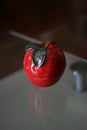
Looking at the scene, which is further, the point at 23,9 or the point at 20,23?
the point at 23,9

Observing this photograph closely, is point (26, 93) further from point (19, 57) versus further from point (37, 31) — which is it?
point (37, 31)

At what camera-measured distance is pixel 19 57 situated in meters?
1.21

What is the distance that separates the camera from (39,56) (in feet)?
2.81

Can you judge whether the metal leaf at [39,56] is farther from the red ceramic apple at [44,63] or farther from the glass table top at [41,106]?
the glass table top at [41,106]

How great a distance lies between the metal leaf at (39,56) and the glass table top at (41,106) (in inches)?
6.1

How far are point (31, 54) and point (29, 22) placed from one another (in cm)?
146

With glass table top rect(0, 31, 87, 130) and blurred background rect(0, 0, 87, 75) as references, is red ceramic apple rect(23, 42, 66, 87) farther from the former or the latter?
blurred background rect(0, 0, 87, 75)

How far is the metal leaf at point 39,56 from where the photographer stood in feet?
2.80

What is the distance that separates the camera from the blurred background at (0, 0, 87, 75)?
1.96 metres

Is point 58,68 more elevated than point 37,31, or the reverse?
point 58,68

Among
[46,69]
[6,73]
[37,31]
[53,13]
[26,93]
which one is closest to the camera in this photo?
[46,69]

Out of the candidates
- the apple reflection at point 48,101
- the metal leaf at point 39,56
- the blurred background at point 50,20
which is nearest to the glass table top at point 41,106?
the apple reflection at point 48,101

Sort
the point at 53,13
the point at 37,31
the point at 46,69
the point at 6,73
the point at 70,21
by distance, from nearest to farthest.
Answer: the point at 46,69 → the point at 6,73 → the point at 37,31 → the point at 70,21 → the point at 53,13

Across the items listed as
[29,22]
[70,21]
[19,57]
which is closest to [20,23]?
[29,22]
